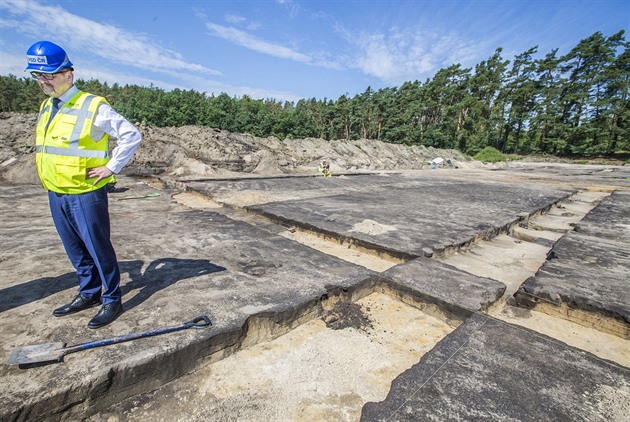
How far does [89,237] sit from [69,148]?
51 cm

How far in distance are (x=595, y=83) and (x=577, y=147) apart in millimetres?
7297

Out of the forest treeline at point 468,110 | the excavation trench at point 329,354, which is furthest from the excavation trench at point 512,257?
the forest treeline at point 468,110

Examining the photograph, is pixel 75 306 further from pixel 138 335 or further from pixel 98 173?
pixel 98 173

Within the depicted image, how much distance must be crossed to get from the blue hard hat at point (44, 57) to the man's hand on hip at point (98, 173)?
1.86ft

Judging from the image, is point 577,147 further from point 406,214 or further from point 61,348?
point 61,348

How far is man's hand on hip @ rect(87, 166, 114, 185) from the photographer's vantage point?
5.65ft

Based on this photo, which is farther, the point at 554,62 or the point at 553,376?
the point at 554,62

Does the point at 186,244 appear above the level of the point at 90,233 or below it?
below

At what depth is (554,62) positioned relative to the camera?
116 feet

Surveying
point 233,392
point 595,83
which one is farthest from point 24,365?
point 595,83

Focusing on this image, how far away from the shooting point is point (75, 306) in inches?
73.0

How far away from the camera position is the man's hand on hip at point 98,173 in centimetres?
172

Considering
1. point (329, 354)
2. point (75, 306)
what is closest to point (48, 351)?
point (75, 306)

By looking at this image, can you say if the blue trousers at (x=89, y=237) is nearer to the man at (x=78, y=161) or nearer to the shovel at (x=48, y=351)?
the man at (x=78, y=161)
